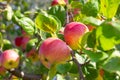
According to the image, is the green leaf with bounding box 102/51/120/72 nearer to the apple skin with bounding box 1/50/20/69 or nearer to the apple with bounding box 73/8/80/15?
the apple with bounding box 73/8/80/15

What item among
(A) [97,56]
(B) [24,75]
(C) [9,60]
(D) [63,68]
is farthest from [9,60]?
(A) [97,56]

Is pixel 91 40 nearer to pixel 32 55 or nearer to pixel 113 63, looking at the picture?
pixel 113 63

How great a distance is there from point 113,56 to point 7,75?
1.33m

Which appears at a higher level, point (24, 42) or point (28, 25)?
point (28, 25)

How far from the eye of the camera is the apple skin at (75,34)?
1.16m

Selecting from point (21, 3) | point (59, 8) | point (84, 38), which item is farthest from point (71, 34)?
point (21, 3)

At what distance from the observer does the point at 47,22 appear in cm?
124

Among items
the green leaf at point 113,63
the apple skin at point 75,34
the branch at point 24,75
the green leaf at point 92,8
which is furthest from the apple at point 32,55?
the green leaf at point 113,63

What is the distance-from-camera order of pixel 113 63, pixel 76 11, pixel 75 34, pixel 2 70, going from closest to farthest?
pixel 113 63
pixel 75 34
pixel 76 11
pixel 2 70

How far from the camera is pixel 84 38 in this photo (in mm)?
1089

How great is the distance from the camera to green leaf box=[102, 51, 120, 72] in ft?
2.95

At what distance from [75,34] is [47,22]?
12 centimetres

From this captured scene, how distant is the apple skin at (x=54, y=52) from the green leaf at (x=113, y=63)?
0.22m

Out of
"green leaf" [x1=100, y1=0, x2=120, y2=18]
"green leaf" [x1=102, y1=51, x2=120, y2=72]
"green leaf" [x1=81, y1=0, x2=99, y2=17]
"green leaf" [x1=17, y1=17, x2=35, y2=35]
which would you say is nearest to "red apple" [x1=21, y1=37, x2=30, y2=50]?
"green leaf" [x1=17, y1=17, x2=35, y2=35]
